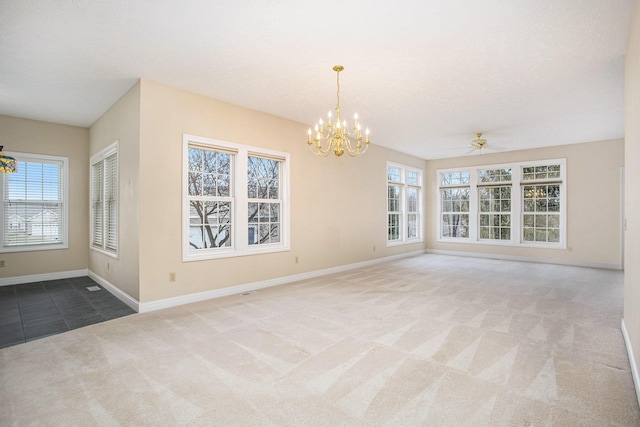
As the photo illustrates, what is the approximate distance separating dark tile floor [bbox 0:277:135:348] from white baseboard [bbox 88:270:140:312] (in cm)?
5

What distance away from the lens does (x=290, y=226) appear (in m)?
5.39

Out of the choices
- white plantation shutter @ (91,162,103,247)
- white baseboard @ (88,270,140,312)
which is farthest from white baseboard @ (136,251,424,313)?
white plantation shutter @ (91,162,103,247)

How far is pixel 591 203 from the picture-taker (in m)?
6.97

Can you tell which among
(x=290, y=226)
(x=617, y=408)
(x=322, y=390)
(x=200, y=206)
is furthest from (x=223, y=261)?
(x=617, y=408)

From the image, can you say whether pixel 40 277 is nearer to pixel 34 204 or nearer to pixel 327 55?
pixel 34 204

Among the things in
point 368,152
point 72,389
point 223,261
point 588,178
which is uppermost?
point 368,152

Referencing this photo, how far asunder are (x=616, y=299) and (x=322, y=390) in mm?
4690

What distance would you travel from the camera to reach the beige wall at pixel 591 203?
6.71 meters

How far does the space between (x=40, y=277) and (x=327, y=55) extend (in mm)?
6183

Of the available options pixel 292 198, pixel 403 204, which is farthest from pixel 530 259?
pixel 292 198

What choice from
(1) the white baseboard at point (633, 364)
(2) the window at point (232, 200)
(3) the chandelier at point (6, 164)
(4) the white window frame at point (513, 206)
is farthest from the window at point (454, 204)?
(3) the chandelier at point (6, 164)

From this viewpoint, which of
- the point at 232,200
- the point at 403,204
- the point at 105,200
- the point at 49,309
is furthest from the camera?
the point at 403,204

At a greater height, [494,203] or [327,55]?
[327,55]

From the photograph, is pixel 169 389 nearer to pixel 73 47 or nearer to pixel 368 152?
pixel 73 47
